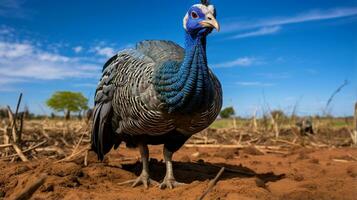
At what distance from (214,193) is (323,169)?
284 centimetres

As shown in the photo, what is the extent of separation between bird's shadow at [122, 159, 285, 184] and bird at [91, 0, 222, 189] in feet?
1.66

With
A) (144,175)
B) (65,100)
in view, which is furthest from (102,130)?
(65,100)

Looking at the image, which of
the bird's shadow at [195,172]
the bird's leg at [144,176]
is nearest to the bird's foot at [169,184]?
the bird's leg at [144,176]

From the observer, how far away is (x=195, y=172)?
5.98 m

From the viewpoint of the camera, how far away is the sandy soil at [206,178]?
175 inches

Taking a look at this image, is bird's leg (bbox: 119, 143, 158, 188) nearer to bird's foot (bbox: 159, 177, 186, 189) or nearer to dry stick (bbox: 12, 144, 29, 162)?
bird's foot (bbox: 159, 177, 186, 189)

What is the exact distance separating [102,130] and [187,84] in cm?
161

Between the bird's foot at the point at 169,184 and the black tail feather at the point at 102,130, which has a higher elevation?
the black tail feather at the point at 102,130

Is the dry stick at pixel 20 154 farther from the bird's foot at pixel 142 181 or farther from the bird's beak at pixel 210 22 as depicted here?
the bird's beak at pixel 210 22

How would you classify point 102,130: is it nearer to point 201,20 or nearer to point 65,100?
point 201,20

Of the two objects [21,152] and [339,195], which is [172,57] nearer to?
[339,195]

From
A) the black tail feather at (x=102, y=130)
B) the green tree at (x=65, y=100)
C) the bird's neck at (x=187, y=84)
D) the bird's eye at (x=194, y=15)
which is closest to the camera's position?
the bird's neck at (x=187, y=84)

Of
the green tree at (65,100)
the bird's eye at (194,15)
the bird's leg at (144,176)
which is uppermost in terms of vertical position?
the green tree at (65,100)

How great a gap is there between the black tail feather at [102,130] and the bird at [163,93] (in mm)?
14
